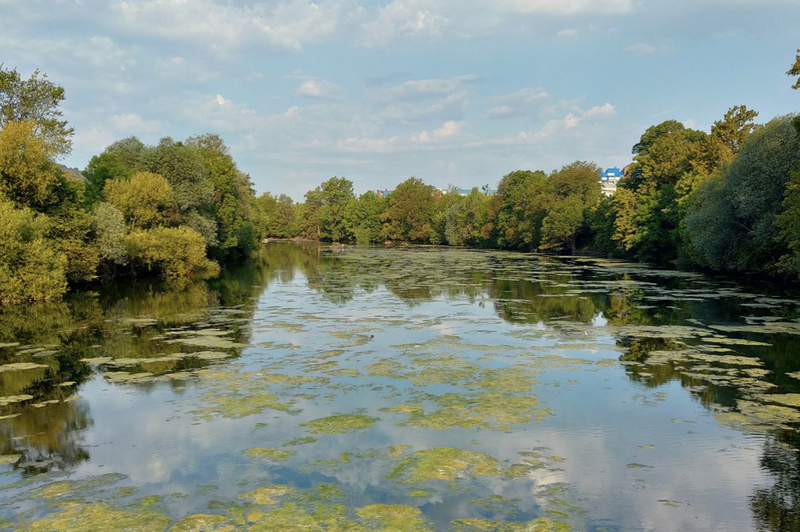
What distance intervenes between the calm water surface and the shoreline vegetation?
7636 millimetres

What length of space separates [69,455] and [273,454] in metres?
3.28

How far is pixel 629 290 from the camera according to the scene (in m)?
31.6

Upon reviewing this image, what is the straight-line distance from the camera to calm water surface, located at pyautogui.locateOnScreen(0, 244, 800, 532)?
7387 mm

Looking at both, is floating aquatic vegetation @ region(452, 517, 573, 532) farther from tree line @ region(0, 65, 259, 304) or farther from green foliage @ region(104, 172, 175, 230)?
green foliage @ region(104, 172, 175, 230)

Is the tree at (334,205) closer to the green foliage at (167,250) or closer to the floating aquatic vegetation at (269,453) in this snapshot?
the green foliage at (167,250)

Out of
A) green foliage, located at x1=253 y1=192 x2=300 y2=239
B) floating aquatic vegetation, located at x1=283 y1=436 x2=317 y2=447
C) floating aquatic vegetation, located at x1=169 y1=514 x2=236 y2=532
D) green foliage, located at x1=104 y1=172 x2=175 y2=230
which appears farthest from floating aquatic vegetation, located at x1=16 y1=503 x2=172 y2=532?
green foliage, located at x1=253 y1=192 x2=300 y2=239

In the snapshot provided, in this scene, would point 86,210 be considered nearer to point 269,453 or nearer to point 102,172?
point 102,172

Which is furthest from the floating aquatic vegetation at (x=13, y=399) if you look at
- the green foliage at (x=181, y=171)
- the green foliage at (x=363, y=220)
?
the green foliage at (x=363, y=220)

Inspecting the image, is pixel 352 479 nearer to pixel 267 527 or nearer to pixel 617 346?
pixel 267 527

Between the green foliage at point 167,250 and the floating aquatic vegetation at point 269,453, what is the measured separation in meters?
30.0

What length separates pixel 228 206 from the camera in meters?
61.5

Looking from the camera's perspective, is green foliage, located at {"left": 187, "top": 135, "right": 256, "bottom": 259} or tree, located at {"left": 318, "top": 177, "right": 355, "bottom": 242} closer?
green foliage, located at {"left": 187, "top": 135, "right": 256, "bottom": 259}

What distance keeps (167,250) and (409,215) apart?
84.4 m

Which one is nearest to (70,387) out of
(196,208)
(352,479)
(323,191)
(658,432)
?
(352,479)
